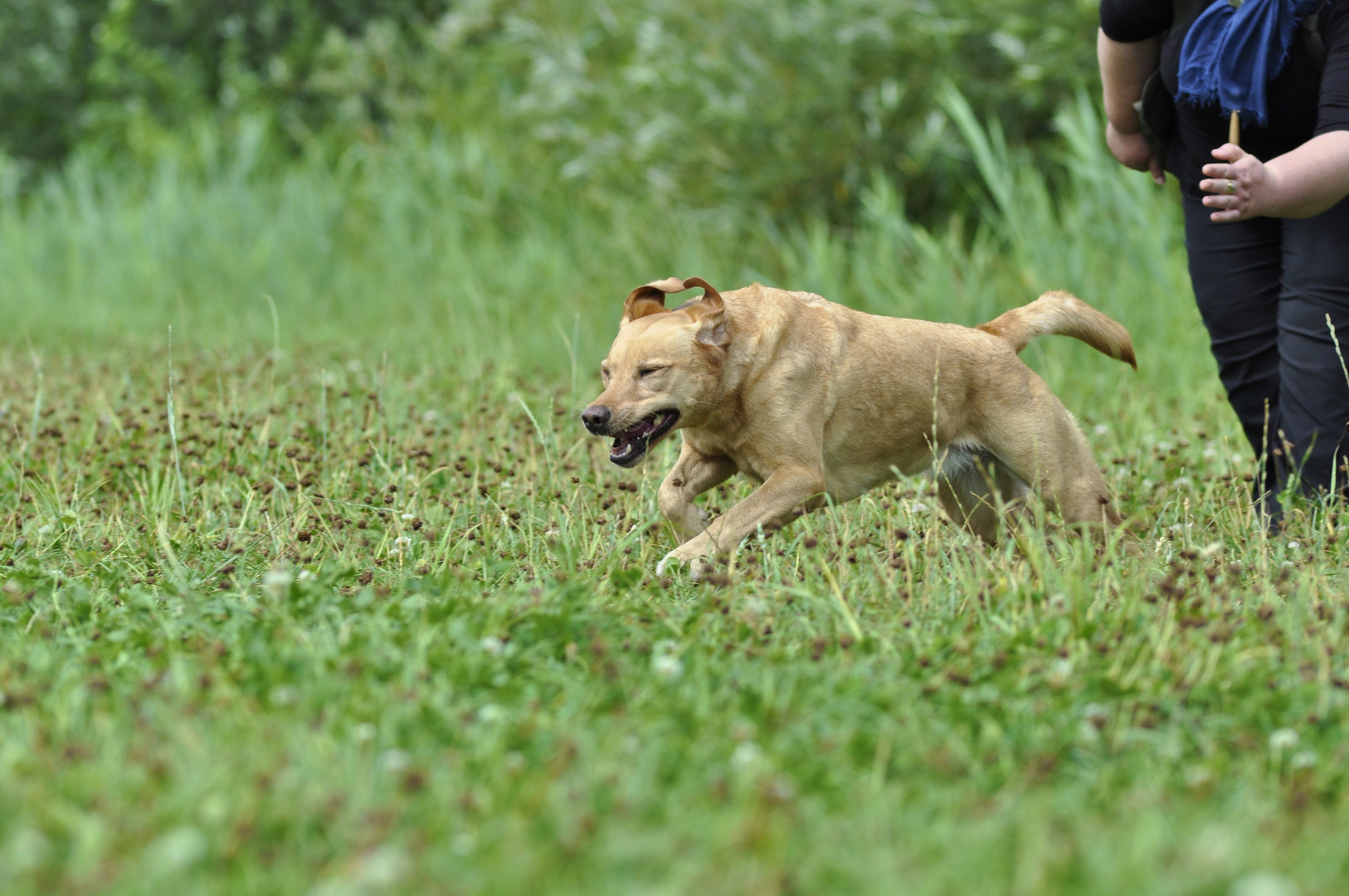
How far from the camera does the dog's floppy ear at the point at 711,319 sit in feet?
13.1

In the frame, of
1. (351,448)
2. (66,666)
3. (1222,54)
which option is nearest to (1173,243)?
(1222,54)

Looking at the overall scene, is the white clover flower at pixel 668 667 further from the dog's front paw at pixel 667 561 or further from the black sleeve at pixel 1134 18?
the black sleeve at pixel 1134 18

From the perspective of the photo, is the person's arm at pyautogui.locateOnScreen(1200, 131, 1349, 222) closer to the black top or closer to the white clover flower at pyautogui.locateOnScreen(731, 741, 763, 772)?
the black top

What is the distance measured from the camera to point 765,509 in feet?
12.8

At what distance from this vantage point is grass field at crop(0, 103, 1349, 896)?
2000 millimetres

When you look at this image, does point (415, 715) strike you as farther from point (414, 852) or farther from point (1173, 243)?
point (1173, 243)

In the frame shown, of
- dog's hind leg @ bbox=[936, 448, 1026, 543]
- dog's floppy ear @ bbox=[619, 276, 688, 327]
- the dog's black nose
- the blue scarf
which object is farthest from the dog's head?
the blue scarf

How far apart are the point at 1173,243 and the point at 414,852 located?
6378 mm

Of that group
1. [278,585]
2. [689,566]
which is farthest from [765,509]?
[278,585]

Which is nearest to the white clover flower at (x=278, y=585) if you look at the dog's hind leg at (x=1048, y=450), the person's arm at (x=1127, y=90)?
the dog's hind leg at (x=1048, y=450)

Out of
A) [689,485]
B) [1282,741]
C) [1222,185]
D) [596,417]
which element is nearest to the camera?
[1282,741]

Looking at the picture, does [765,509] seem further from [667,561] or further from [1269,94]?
[1269,94]

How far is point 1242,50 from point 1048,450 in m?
1.30

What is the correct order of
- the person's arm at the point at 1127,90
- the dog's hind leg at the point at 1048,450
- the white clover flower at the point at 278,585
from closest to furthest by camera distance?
the white clover flower at the point at 278,585 → the dog's hind leg at the point at 1048,450 → the person's arm at the point at 1127,90
